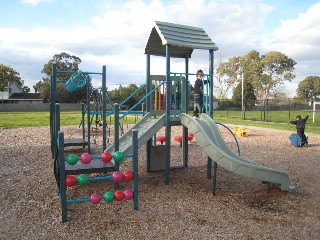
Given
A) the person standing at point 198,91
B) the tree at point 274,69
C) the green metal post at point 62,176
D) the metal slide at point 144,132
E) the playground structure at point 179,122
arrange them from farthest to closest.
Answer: the tree at point 274,69 → the person standing at point 198,91 → the metal slide at point 144,132 → the playground structure at point 179,122 → the green metal post at point 62,176

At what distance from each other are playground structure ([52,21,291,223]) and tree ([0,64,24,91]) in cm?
6945

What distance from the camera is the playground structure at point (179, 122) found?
16.5ft

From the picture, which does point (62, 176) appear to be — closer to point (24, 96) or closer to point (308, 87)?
point (24, 96)

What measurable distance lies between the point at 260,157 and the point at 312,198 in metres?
3.99

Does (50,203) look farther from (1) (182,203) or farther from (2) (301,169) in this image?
(2) (301,169)

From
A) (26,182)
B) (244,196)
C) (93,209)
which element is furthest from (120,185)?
(244,196)

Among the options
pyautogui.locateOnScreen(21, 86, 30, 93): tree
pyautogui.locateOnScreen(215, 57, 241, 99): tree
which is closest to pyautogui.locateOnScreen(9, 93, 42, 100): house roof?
pyautogui.locateOnScreen(21, 86, 30, 93): tree

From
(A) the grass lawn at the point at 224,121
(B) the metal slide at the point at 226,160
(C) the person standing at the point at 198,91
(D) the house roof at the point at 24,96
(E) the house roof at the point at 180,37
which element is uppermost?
(D) the house roof at the point at 24,96

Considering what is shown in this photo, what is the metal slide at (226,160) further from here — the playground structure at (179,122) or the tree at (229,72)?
the tree at (229,72)

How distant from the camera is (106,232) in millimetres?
3887

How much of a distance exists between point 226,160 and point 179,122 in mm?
1616

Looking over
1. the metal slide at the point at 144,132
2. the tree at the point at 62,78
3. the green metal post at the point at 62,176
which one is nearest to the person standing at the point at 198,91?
the metal slide at the point at 144,132

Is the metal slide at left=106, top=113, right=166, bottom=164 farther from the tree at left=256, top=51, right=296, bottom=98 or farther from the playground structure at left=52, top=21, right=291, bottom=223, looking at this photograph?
the tree at left=256, top=51, right=296, bottom=98

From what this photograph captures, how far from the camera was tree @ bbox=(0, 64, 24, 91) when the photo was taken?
6758cm
